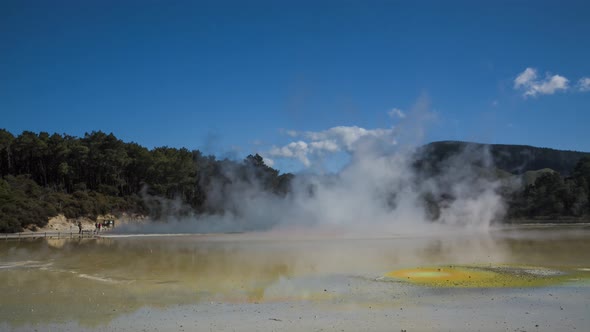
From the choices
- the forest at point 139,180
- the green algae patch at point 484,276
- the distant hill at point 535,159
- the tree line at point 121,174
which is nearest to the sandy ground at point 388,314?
the green algae patch at point 484,276

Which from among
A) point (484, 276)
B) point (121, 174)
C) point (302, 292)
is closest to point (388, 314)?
point (302, 292)

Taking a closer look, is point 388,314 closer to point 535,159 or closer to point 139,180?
point 139,180

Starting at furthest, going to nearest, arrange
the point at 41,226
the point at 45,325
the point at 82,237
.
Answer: the point at 41,226, the point at 82,237, the point at 45,325

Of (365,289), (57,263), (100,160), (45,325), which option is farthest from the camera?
(100,160)

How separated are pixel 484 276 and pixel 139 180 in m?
69.5

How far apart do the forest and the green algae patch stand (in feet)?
146

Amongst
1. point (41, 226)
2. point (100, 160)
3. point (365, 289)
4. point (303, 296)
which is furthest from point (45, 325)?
point (100, 160)

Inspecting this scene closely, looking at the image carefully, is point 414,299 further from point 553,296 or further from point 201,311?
point 201,311

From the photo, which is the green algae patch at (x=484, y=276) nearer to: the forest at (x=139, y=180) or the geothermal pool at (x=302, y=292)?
the geothermal pool at (x=302, y=292)

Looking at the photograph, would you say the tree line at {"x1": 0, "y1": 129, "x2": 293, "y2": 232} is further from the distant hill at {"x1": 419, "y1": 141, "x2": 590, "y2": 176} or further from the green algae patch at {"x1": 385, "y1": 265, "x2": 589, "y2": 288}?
the distant hill at {"x1": 419, "y1": 141, "x2": 590, "y2": 176}

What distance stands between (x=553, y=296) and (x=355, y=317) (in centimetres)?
633

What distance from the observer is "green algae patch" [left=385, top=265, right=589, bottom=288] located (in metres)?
16.6

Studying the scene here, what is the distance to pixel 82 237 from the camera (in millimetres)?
46344

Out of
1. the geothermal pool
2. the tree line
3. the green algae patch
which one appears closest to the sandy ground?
the geothermal pool
